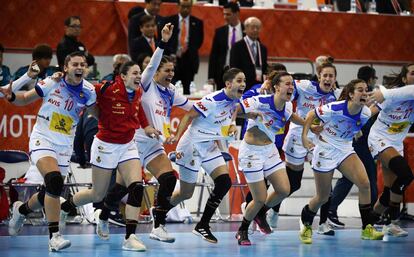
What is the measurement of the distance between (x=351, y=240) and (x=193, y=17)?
19.7 ft

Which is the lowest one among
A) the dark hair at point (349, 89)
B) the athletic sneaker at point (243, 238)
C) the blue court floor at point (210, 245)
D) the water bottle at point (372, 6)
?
the blue court floor at point (210, 245)

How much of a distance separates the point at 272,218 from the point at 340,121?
8.13 feet

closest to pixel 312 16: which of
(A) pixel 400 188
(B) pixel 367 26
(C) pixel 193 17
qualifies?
(B) pixel 367 26

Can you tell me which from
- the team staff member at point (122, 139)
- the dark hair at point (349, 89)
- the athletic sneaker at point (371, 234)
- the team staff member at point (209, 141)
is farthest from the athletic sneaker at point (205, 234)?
the dark hair at point (349, 89)

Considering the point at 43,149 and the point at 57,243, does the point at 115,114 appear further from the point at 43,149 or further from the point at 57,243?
the point at 57,243

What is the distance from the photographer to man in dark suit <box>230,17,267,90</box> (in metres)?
17.6

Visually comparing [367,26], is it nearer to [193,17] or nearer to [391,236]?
[193,17]

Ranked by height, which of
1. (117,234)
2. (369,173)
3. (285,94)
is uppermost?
(285,94)

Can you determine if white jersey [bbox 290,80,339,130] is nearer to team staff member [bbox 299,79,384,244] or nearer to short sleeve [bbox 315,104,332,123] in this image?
team staff member [bbox 299,79,384,244]

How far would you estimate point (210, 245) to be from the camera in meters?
12.9

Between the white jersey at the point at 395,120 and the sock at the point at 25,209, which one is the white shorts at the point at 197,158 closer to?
the sock at the point at 25,209

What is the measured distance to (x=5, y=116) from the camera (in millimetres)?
15828

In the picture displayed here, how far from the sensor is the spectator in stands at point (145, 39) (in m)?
16.8

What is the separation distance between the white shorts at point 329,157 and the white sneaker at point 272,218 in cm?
192
